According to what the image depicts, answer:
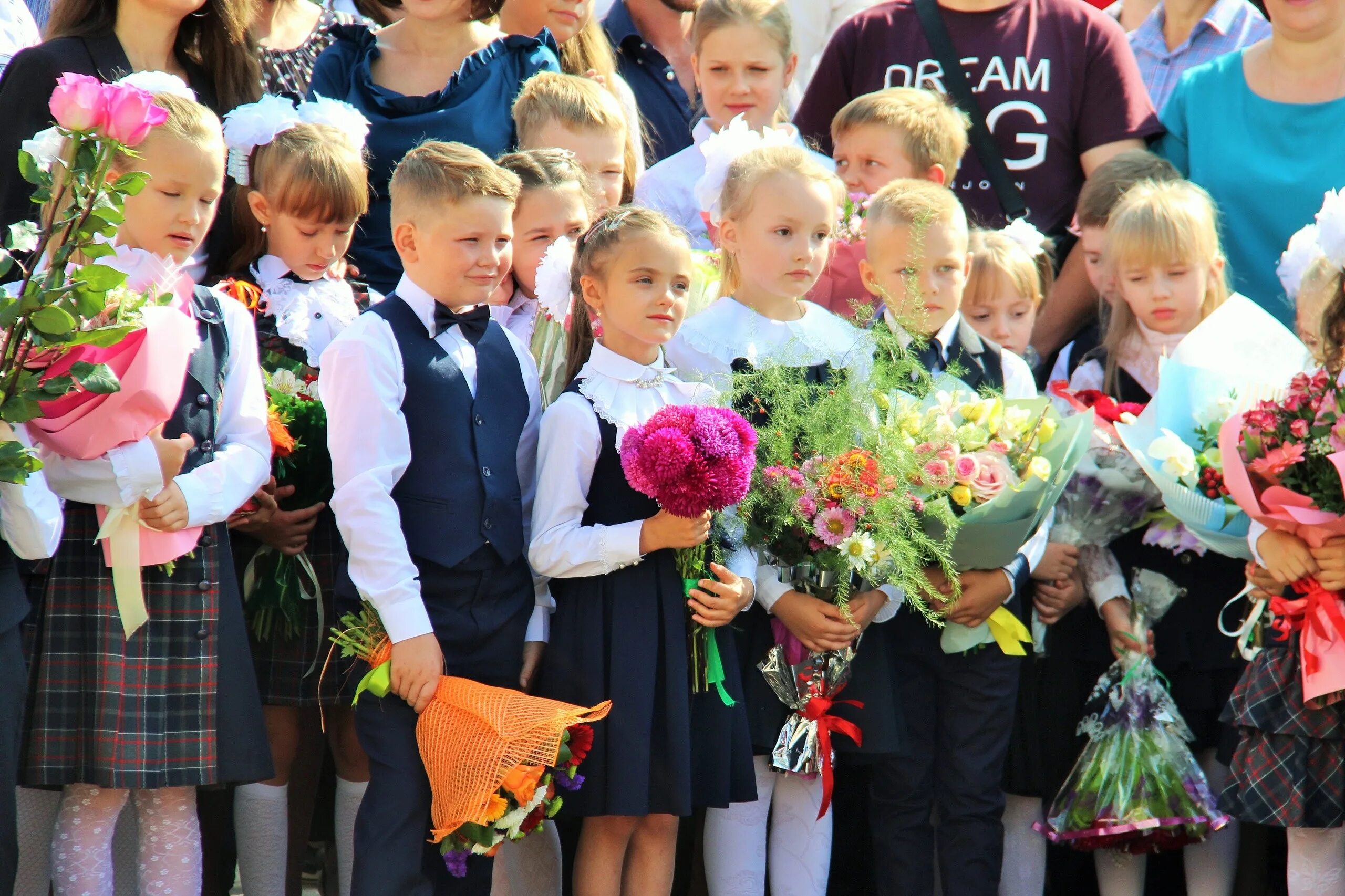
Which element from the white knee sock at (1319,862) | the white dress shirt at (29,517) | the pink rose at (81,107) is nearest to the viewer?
the pink rose at (81,107)

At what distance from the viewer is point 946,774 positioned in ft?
13.5

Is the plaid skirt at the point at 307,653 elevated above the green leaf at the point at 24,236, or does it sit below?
below

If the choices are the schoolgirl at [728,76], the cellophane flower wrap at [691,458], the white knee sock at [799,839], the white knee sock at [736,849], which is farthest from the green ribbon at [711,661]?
the schoolgirl at [728,76]

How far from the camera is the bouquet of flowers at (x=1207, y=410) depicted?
13.0 feet

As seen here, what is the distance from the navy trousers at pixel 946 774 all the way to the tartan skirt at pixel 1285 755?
634mm

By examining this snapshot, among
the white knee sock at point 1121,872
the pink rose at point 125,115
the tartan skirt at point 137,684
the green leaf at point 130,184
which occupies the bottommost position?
the white knee sock at point 1121,872

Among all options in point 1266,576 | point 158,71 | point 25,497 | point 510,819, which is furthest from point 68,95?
point 1266,576

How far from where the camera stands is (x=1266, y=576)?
3.93m

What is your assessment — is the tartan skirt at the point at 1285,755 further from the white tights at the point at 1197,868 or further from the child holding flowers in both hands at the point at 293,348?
the child holding flowers in both hands at the point at 293,348

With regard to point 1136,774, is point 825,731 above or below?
above

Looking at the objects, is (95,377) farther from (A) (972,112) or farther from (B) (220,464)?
(A) (972,112)

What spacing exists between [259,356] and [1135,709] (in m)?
2.68

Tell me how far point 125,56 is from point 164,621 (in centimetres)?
175

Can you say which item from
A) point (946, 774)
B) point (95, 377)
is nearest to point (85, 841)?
A: point (95, 377)
